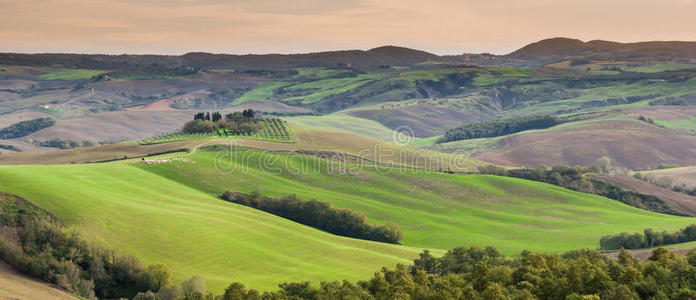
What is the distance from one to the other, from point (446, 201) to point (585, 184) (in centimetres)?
3935

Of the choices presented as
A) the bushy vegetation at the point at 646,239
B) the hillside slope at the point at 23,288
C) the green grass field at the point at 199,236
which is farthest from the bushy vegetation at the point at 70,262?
the bushy vegetation at the point at 646,239

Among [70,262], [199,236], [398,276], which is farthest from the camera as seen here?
[199,236]

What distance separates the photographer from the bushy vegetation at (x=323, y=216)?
105m

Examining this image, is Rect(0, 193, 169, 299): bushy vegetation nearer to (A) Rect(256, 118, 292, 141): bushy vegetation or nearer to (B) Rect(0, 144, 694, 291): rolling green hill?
→ (B) Rect(0, 144, 694, 291): rolling green hill

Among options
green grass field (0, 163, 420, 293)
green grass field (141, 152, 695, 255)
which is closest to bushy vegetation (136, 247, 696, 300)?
green grass field (0, 163, 420, 293)

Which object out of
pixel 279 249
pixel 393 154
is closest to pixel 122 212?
pixel 279 249

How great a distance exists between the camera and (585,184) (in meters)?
152

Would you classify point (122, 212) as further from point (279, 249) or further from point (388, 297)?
point (388, 297)

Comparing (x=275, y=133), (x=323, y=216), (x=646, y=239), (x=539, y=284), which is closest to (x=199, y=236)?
(x=323, y=216)

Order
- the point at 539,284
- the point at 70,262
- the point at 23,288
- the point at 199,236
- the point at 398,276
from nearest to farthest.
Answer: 1. the point at 539,284
2. the point at 23,288
3. the point at 398,276
4. the point at 70,262
5. the point at 199,236

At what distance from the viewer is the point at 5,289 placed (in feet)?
177

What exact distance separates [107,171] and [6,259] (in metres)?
48.9

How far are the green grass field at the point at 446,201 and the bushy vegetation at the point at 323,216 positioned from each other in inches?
180

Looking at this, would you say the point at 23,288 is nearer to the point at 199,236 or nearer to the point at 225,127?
the point at 199,236
